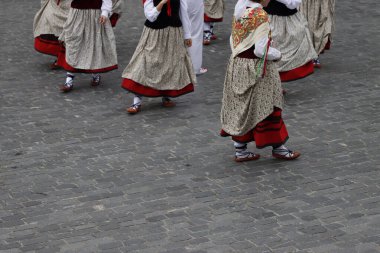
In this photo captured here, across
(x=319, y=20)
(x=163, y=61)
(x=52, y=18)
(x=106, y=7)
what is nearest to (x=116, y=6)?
(x=52, y=18)

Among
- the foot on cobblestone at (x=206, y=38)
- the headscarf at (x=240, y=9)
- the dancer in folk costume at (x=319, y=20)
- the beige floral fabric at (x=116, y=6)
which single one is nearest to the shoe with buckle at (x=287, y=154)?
the headscarf at (x=240, y=9)

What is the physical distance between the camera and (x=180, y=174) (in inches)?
319

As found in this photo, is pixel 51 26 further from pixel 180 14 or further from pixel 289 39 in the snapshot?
pixel 289 39

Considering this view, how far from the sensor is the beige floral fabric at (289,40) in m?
10.2

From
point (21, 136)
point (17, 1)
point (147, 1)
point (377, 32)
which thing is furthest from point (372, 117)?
point (17, 1)

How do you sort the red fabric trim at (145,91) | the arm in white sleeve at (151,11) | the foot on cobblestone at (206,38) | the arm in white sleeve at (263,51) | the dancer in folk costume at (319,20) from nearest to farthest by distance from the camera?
the arm in white sleeve at (263,51) < the arm in white sleeve at (151,11) < the red fabric trim at (145,91) < the dancer in folk costume at (319,20) < the foot on cobblestone at (206,38)

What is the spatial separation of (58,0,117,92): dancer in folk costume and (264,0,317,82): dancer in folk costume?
80.1 inches

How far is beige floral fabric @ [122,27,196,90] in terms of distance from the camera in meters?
9.96

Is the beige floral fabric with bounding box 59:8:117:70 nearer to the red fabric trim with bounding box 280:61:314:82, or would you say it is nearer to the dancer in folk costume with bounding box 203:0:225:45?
the red fabric trim with bounding box 280:61:314:82

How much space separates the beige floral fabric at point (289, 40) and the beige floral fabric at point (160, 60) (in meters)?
1.04

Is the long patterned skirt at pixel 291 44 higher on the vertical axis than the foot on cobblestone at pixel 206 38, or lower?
higher

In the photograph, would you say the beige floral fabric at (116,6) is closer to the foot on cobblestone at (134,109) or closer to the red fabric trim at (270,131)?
the foot on cobblestone at (134,109)

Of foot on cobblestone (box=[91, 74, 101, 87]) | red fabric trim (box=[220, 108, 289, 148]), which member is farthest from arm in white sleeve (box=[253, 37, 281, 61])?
foot on cobblestone (box=[91, 74, 101, 87])

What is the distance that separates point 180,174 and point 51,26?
461 cm
